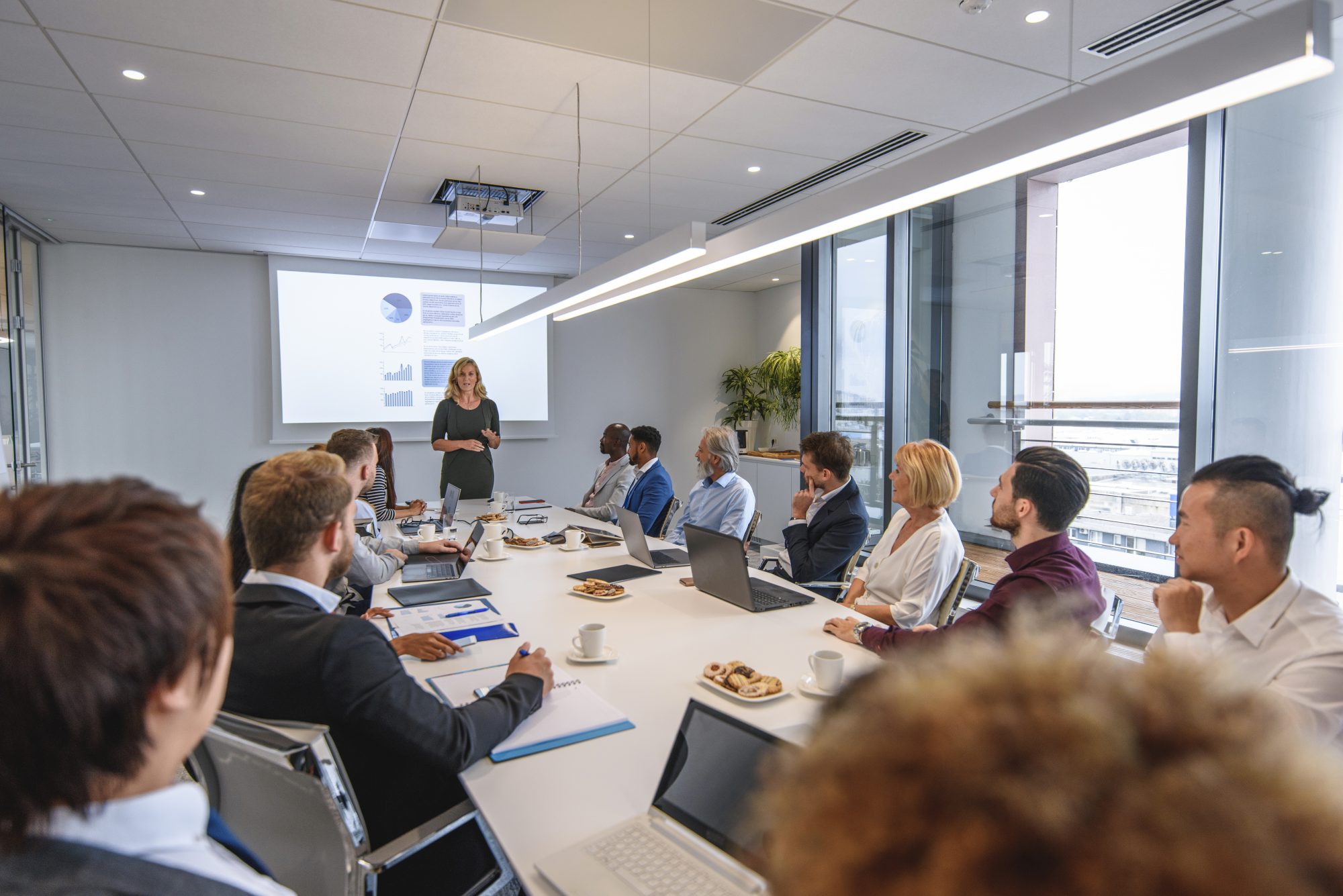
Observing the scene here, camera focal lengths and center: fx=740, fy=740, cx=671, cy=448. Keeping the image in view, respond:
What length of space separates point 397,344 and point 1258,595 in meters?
7.07

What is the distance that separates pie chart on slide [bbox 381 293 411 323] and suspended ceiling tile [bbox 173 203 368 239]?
127cm

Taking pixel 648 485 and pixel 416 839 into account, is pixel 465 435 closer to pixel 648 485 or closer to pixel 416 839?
pixel 648 485

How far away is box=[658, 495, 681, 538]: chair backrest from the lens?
4438mm

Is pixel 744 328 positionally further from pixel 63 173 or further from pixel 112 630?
pixel 112 630

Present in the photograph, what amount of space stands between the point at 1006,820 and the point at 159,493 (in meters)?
0.79

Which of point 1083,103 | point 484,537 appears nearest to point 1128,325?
point 1083,103

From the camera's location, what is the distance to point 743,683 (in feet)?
5.67

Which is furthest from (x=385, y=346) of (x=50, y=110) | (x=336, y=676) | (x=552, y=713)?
(x=336, y=676)

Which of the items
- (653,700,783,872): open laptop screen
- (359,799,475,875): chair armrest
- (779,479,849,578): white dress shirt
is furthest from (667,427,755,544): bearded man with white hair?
(653,700,783,872): open laptop screen

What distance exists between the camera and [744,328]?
9.09 meters

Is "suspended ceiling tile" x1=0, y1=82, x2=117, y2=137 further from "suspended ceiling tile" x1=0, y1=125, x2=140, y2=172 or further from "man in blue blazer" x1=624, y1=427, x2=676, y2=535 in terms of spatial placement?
"man in blue blazer" x1=624, y1=427, x2=676, y2=535

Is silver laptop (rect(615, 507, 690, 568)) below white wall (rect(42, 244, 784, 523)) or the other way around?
below

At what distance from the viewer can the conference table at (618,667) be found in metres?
1.25

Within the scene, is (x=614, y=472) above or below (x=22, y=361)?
below
